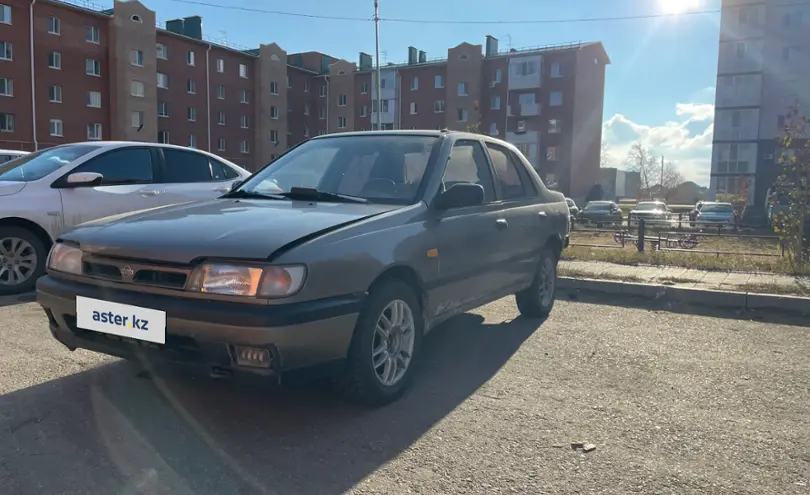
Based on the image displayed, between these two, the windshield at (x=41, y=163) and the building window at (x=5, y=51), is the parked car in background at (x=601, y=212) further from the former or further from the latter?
the building window at (x=5, y=51)

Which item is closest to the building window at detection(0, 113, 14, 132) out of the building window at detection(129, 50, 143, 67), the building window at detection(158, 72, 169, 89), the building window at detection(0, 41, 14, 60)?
the building window at detection(0, 41, 14, 60)

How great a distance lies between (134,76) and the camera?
148 feet

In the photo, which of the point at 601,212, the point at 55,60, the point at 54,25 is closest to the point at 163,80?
the point at 55,60

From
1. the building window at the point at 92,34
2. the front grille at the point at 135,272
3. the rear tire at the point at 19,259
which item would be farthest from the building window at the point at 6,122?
the front grille at the point at 135,272

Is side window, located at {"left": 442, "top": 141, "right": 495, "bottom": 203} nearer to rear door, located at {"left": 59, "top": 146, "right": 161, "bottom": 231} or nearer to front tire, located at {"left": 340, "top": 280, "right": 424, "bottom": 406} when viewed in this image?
front tire, located at {"left": 340, "top": 280, "right": 424, "bottom": 406}

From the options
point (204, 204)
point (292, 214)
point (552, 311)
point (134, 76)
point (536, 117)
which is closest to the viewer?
point (292, 214)

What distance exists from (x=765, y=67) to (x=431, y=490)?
56.2m

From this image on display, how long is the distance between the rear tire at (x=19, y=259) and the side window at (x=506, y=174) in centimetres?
476

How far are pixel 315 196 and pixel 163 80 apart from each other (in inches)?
1944

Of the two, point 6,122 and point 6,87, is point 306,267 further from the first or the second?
point 6,87

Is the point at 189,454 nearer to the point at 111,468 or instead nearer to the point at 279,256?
the point at 111,468

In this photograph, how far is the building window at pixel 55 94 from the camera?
40.7 m

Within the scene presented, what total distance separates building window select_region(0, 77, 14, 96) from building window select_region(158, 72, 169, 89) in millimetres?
11043

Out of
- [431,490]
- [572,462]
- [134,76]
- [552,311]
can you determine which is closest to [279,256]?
[431,490]
